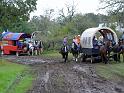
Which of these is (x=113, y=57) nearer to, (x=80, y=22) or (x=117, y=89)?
(x=117, y=89)

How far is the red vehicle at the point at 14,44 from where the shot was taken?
50812 mm

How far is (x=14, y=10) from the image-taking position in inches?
1305

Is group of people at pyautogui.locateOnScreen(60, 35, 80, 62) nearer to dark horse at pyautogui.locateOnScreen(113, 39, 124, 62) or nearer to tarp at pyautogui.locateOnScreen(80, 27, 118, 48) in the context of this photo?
tarp at pyautogui.locateOnScreen(80, 27, 118, 48)

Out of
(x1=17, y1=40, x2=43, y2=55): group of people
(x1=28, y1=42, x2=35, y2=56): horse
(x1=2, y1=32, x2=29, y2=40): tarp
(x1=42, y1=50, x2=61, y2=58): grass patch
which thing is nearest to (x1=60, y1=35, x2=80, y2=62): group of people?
(x1=42, y1=50, x2=61, y2=58): grass patch

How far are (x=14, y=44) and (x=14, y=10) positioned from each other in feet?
62.0

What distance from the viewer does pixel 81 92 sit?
50.8ft

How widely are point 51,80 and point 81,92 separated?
4.67 meters

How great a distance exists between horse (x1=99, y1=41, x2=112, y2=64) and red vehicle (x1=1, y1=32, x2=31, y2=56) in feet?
66.5

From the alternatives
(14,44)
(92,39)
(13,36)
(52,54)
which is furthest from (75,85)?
(13,36)

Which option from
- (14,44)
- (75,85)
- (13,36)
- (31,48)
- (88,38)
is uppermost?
(13,36)

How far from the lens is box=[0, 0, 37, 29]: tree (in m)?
32.4

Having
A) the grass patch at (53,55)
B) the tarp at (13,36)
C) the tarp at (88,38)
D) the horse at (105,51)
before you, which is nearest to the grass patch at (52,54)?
the grass patch at (53,55)

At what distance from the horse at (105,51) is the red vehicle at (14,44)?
799 inches

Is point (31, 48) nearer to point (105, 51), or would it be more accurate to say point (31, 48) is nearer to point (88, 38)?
point (88, 38)
